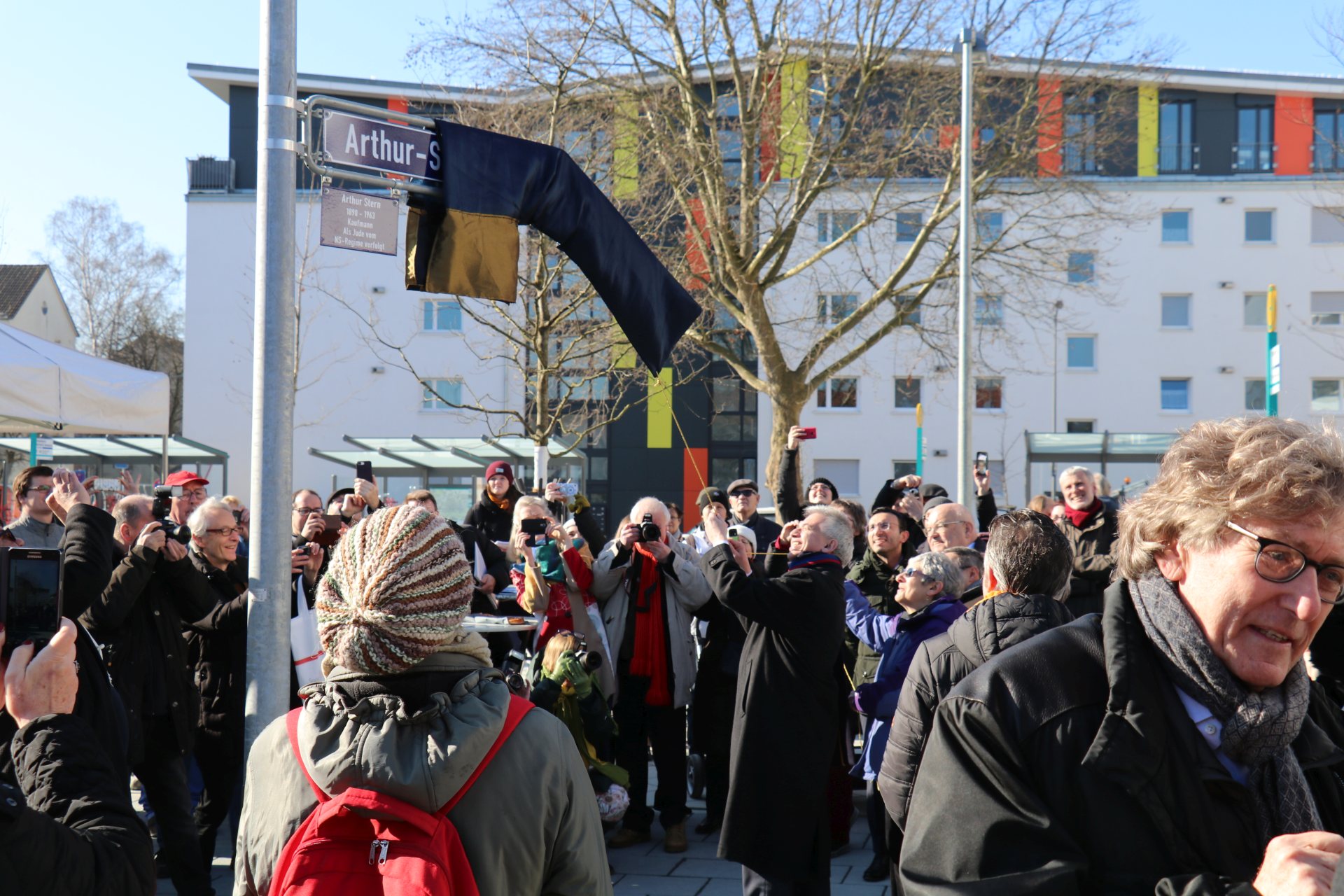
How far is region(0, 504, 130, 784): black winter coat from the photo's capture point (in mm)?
3613

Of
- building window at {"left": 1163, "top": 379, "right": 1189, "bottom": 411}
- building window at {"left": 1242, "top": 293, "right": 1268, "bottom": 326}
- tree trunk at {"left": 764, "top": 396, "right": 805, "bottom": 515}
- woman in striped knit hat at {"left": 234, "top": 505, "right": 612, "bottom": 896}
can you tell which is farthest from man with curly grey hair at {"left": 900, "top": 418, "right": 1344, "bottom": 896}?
building window at {"left": 1242, "top": 293, "right": 1268, "bottom": 326}

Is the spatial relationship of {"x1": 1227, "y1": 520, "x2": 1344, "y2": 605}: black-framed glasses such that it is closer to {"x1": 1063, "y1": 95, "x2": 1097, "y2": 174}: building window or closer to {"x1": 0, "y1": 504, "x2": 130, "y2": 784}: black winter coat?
{"x1": 0, "y1": 504, "x2": 130, "y2": 784}: black winter coat

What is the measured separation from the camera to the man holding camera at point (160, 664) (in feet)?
18.2

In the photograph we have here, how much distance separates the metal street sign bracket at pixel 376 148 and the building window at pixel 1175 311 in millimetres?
39670

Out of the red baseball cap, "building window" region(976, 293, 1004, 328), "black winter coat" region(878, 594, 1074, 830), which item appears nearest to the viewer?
"black winter coat" region(878, 594, 1074, 830)

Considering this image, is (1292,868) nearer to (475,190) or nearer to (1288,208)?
(475,190)

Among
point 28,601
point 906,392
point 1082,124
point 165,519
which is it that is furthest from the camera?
point 906,392

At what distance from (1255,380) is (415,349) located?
28.1m

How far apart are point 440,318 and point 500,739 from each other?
38.5 meters

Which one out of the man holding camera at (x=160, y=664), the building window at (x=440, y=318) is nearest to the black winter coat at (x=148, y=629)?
the man holding camera at (x=160, y=664)

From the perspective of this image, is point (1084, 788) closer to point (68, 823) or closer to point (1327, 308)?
point (68, 823)

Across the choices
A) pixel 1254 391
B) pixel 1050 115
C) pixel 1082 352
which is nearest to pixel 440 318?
pixel 1082 352

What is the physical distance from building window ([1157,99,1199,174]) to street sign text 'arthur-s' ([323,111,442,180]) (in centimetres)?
4265

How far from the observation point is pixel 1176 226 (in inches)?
1623
